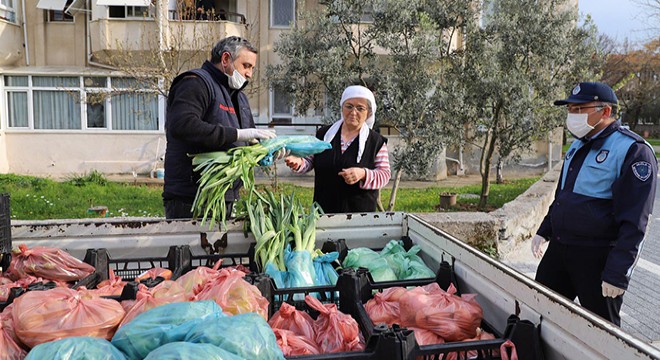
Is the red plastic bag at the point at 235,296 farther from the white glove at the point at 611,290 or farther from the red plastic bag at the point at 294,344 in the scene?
the white glove at the point at 611,290

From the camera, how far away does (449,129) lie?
9.58m

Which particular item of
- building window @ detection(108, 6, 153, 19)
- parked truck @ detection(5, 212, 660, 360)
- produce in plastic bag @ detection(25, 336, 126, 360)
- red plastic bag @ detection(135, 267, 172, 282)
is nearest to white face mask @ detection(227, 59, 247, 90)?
parked truck @ detection(5, 212, 660, 360)

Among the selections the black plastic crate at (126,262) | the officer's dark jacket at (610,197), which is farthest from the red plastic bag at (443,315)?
the officer's dark jacket at (610,197)

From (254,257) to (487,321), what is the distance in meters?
1.28

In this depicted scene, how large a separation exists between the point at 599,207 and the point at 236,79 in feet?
7.90

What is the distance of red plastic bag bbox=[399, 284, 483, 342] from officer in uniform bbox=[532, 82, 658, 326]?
4.36 ft

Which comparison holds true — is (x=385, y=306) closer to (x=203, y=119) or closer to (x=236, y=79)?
(x=203, y=119)

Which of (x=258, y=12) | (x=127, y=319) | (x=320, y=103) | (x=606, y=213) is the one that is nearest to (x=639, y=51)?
(x=258, y=12)

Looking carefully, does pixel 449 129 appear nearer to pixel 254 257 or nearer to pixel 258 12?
pixel 254 257

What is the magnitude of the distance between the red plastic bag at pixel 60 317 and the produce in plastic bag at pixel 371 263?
130 centimetres

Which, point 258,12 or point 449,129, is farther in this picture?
point 258,12

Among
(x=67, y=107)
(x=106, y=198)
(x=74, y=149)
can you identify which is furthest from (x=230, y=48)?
(x=67, y=107)

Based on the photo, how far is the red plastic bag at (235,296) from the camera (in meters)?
1.86

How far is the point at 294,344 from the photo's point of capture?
1.84 meters
